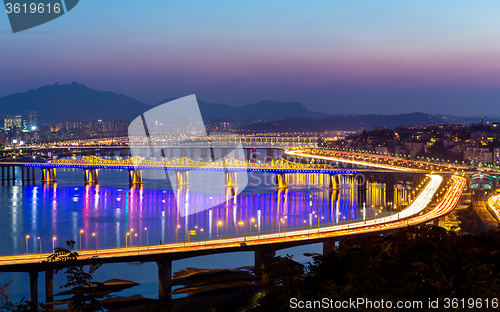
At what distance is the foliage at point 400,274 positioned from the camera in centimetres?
762

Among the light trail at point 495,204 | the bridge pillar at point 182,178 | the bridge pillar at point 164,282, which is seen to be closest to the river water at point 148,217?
the bridge pillar at point 164,282

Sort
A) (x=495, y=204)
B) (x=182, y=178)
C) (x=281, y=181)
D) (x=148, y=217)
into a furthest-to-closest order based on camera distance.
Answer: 1. (x=182, y=178)
2. (x=281, y=181)
3. (x=495, y=204)
4. (x=148, y=217)

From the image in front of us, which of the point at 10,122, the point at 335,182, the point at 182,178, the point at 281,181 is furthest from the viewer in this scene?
the point at 10,122

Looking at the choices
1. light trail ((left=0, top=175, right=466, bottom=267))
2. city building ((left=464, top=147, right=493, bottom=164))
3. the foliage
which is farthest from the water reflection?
city building ((left=464, top=147, right=493, bottom=164))

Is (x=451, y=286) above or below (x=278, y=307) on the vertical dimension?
above

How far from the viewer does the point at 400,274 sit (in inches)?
368

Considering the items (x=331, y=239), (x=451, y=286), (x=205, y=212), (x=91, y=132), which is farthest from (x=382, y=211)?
(x=91, y=132)

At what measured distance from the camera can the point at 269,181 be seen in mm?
42781

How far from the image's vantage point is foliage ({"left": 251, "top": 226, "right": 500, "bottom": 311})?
7617mm

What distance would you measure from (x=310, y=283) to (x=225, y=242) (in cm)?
493

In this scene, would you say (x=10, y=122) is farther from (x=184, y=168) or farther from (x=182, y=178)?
(x=182, y=178)

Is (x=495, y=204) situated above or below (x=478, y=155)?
below

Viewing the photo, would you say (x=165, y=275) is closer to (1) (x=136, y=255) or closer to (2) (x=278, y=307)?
(1) (x=136, y=255)

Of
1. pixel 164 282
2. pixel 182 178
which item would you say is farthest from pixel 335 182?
pixel 164 282
